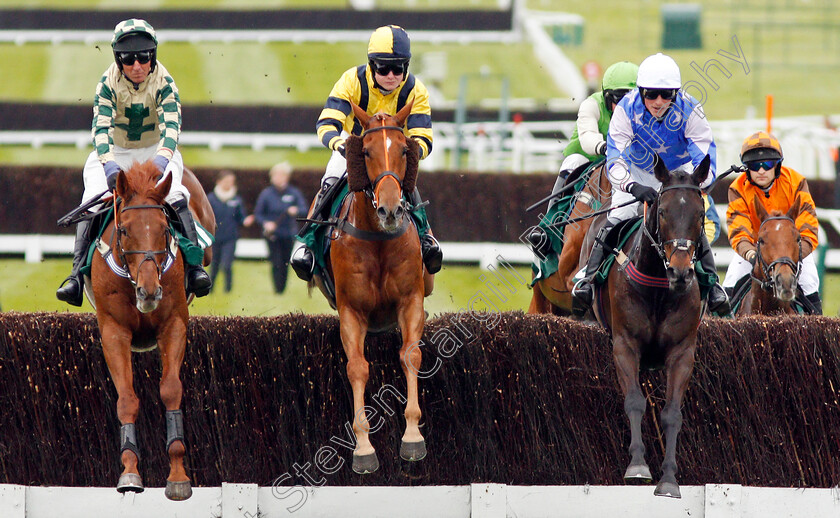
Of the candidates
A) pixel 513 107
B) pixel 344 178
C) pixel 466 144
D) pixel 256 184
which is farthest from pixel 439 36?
pixel 344 178

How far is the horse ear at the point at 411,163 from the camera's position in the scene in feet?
23.2

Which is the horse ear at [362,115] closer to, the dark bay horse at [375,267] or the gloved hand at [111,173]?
the dark bay horse at [375,267]

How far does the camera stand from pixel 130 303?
7.00m

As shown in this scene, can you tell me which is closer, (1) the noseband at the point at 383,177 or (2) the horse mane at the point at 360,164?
(1) the noseband at the point at 383,177

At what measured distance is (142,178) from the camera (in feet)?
22.9

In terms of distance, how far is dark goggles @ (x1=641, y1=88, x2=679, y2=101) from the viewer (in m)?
7.29

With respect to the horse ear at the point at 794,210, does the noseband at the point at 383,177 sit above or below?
below

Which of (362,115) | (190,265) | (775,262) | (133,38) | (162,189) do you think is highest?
(133,38)

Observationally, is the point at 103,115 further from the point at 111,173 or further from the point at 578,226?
the point at 578,226

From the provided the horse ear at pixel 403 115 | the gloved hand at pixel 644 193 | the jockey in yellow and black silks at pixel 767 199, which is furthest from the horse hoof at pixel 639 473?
the jockey in yellow and black silks at pixel 767 199

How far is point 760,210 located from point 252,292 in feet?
28.2

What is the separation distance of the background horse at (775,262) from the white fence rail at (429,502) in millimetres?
1629

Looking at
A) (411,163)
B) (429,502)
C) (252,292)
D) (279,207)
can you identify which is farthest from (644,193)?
(252,292)

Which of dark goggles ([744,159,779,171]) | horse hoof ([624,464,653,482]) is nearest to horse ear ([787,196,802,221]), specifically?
dark goggles ([744,159,779,171])
